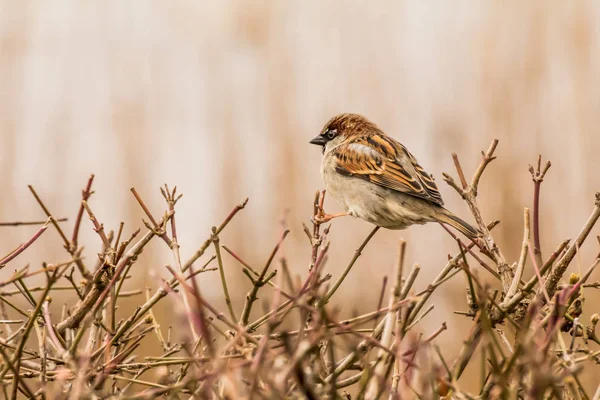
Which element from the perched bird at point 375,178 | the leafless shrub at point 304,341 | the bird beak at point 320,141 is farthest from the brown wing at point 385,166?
the leafless shrub at point 304,341

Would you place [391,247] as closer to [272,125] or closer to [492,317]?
[272,125]

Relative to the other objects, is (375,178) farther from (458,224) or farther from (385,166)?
(458,224)

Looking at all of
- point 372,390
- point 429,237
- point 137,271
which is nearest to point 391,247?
point 429,237

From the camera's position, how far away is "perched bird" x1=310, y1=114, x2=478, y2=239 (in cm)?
371

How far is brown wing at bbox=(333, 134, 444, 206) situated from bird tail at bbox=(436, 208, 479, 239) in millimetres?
83

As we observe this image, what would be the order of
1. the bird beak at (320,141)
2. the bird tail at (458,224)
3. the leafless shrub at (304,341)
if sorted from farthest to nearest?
the bird beak at (320,141) < the bird tail at (458,224) < the leafless shrub at (304,341)

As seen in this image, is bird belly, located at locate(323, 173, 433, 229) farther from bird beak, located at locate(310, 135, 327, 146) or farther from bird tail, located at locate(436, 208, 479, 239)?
bird beak, located at locate(310, 135, 327, 146)

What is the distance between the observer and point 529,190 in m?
5.38

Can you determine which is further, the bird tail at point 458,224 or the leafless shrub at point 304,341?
the bird tail at point 458,224

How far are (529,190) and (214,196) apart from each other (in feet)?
7.25

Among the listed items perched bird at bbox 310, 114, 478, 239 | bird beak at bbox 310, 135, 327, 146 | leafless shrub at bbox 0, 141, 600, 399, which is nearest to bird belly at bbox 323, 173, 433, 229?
perched bird at bbox 310, 114, 478, 239

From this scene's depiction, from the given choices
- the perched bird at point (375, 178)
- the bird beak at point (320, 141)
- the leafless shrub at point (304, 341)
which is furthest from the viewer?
the bird beak at point (320, 141)

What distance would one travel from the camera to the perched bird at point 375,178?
3709 mm

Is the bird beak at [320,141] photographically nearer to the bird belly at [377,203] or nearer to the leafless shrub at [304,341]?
the bird belly at [377,203]
